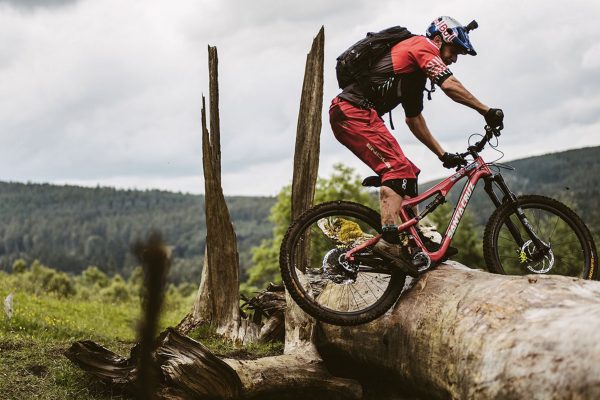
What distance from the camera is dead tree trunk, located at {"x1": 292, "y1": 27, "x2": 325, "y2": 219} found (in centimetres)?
1017

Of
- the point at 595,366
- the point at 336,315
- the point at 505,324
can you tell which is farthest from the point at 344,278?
the point at 595,366

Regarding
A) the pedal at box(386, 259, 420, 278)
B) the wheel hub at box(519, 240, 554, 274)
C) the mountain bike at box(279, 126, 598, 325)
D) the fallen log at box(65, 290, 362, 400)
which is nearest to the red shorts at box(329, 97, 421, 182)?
the mountain bike at box(279, 126, 598, 325)

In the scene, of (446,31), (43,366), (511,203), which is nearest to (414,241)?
(511,203)

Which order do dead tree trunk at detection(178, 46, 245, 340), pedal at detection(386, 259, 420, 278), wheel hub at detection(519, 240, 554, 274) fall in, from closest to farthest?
pedal at detection(386, 259, 420, 278), wheel hub at detection(519, 240, 554, 274), dead tree trunk at detection(178, 46, 245, 340)

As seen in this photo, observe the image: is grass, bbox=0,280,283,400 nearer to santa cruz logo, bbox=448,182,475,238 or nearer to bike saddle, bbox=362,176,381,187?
bike saddle, bbox=362,176,381,187

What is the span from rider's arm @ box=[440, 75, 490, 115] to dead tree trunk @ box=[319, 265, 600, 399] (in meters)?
1.62

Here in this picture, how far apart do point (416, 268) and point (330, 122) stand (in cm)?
169

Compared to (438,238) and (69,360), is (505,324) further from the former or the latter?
(69,360)

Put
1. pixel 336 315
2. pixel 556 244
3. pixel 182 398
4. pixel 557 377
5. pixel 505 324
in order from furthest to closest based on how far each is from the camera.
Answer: pixel 556 244 → pixel 336 315 → pixel 182 398 → pixel 505 324 → pixel 557 377

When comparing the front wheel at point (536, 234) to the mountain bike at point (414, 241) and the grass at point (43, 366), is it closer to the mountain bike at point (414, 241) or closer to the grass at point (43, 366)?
the mountain bike at point (414, 241)

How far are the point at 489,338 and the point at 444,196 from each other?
232 centimetres

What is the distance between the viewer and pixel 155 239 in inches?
32.0

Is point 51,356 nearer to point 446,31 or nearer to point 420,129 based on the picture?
point 420,129

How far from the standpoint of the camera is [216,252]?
32.4 feet
